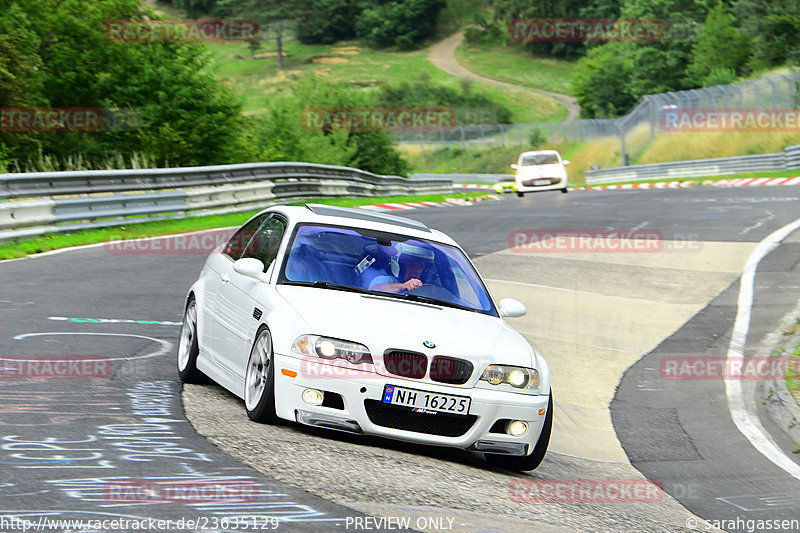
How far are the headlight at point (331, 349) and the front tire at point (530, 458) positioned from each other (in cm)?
124

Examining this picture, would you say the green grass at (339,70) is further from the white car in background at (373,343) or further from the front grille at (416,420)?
the front grille at (416,420)

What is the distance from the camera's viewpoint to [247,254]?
8430 millimetres

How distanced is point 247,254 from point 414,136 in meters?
81.6

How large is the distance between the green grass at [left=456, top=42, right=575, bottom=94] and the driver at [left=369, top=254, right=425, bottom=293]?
12605 centimetres

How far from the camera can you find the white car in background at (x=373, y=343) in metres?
6.58

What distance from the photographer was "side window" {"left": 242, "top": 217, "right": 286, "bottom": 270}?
→ 7941 millimetres

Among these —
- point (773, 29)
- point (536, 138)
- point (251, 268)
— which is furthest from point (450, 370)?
point (536, 138)

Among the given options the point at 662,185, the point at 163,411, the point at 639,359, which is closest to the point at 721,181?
the point at 662,185

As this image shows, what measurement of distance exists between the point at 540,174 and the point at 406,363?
33.0 m

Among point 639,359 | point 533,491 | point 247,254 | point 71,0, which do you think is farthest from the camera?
point 71,0

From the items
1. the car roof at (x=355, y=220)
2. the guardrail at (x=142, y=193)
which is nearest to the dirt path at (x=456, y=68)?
the guardrail at (x=142, y=193)

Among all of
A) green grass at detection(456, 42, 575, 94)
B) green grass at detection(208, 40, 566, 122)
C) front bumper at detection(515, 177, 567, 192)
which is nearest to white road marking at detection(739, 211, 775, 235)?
front bumper at detection(515, 177, 567, 192)

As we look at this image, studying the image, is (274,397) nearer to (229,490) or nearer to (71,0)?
(229,490)

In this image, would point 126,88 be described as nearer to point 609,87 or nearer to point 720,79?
Answer: point 720,79
